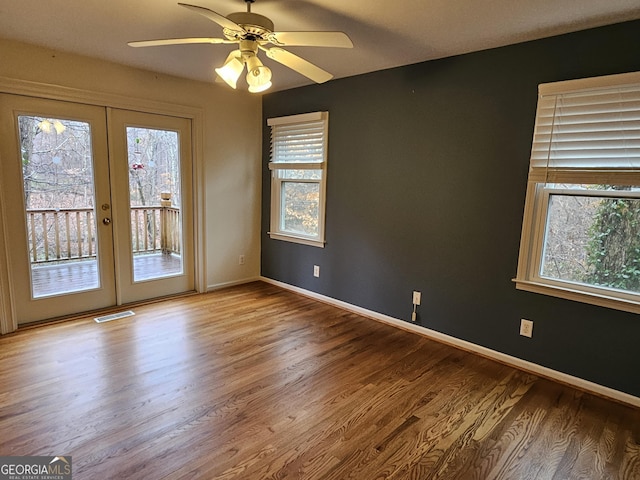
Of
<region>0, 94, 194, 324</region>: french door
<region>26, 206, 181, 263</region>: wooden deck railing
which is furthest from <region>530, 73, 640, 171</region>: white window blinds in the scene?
<region>26, 206, 181, 263</region>: wooden deck railing

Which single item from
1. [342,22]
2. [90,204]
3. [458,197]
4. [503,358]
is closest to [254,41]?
[342,22]

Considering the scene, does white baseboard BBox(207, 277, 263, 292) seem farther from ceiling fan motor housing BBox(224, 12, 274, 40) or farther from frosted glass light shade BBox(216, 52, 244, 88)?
ceiling fan motor housing BBox(224, 12, 274, 40)

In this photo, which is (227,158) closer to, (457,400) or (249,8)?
(249,8)

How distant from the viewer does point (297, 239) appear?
14.4ft

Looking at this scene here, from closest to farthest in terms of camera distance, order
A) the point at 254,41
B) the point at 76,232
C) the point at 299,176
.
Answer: the point at 254,41, the point at 76,232, the point at 299,176

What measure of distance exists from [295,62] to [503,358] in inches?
104

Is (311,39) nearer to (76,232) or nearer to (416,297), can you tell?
(416,297)

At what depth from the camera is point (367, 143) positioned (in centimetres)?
361

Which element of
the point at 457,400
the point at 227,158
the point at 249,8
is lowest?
the point at 457,400

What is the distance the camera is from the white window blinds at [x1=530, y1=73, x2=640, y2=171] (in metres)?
2.23

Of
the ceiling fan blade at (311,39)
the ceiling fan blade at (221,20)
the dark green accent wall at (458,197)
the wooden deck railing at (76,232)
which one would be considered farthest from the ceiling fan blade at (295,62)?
the wooden deck railing at (76,232)

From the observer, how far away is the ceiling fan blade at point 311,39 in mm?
1850

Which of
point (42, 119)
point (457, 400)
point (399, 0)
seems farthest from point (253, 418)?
point (42, 119)

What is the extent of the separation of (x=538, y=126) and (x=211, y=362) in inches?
113
